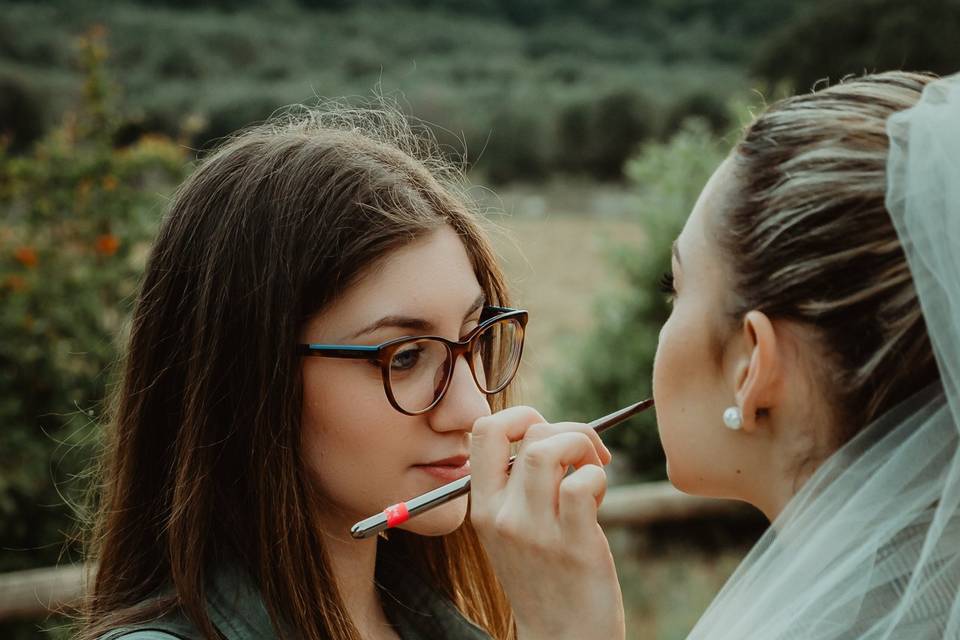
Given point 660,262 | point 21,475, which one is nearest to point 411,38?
point 660,262

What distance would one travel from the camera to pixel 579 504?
1.46m

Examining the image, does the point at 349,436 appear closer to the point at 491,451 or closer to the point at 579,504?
the point at 491,451

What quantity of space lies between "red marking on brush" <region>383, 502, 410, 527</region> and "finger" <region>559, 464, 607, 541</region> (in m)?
0.26

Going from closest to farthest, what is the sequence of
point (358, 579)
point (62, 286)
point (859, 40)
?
point (358, 579) < point (62, 286) < point (859, 40)

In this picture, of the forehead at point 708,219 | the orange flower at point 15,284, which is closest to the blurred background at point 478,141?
the orange flower at point 15,284

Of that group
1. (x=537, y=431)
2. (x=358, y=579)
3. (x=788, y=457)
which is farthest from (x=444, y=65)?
(x=788, y=457)

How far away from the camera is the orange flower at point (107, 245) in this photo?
4.59m

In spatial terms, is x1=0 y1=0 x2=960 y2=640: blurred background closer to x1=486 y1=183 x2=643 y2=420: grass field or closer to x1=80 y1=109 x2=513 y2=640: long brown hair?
x1=486 y1=183 x2=643 y2=420: grass field

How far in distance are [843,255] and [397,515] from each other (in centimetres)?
78

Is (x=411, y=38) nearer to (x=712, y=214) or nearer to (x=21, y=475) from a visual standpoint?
(x=21, y=475)

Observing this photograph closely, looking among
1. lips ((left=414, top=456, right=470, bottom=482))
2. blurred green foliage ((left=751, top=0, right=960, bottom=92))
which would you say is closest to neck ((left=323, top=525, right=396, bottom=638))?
lips ((left=414, top=456, right=470, bottom=482))

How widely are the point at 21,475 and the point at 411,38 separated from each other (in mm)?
18192

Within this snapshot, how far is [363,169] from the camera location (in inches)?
72.5

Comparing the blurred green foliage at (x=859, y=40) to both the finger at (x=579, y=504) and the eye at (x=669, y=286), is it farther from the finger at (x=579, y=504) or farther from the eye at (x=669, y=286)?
the finger at (x=579, y=504)
